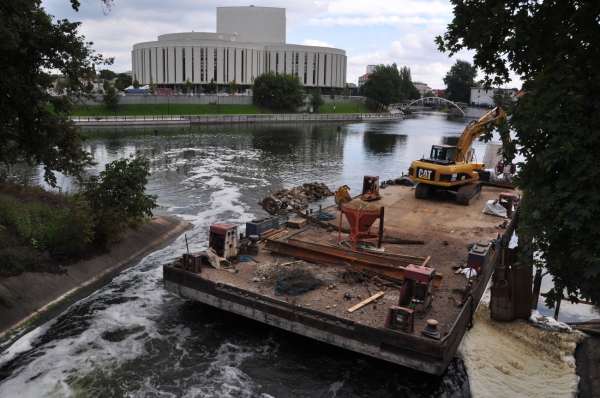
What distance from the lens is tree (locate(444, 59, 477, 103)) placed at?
7446 inches

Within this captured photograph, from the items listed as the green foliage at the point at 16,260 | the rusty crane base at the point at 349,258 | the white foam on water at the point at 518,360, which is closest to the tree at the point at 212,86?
the green foliage at the point at 16,260

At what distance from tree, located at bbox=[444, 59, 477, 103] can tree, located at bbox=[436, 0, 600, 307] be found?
192731 mm

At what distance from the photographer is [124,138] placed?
68.8 m

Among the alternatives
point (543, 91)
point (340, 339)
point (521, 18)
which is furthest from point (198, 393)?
point (521, 18)

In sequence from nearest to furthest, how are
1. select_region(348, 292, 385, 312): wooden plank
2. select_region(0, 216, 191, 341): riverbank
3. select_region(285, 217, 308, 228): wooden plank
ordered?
select_region(348, 292, 385, 312): wooden plank
select_region(0, 216, 191, 341): riverbank
select_region(285, 217, 308, 228): wooden plank

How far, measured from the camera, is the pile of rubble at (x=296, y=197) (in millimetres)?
30111

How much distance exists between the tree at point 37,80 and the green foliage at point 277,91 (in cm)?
10070

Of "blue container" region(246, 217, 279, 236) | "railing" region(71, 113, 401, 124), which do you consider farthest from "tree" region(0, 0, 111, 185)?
"railing" region(71, 113, 401, 124)

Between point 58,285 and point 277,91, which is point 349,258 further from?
point 277,91

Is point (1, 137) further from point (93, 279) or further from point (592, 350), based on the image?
point (592, 350)

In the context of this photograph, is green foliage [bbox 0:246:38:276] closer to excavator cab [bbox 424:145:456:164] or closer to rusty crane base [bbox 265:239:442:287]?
rusty crane base [bbox 265:239:442:287]

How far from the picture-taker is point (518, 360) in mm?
13945

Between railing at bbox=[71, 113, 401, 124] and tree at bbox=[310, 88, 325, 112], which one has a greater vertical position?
tree at bbox=[310, 88, 325, 112]

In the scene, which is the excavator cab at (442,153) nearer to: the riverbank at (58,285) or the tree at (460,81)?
the riverbank at (58,285)
